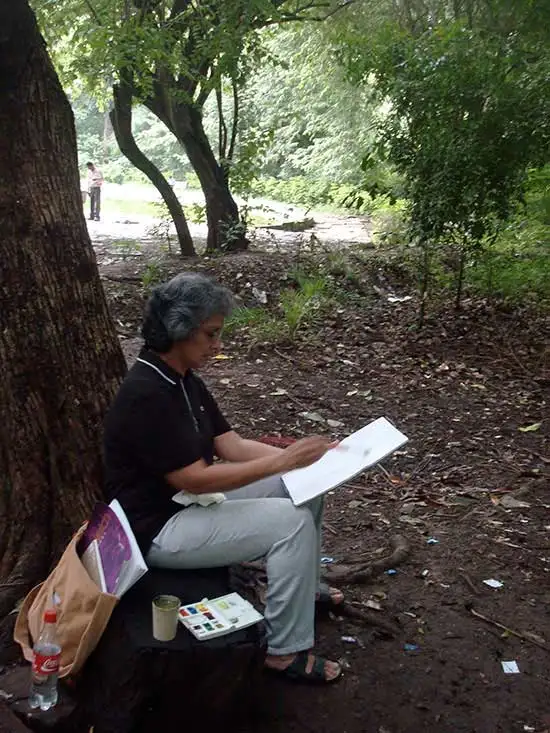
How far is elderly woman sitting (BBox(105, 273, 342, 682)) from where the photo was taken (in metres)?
2.61

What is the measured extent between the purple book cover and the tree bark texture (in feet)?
28.0

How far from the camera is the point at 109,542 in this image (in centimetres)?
253

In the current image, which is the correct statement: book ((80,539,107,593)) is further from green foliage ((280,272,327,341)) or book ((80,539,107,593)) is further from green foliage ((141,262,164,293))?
green foliage ((141,262,164,293))

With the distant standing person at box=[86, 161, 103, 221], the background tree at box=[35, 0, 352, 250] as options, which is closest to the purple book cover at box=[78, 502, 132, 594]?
the background tree at box=[35, 0, 352, 250]

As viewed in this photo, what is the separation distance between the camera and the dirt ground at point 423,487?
2.87 metres

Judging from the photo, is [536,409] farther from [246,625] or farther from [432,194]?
[246,625]

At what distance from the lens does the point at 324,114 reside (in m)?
23.1

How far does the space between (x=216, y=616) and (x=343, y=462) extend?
78 centimetres

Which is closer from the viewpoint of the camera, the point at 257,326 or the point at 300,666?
the point at 300,666

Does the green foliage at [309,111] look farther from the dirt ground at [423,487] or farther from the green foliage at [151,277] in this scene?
the dirt ground at [423,487]

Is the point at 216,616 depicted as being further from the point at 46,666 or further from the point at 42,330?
the point at 42,330

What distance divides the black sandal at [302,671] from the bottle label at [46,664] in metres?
0.82

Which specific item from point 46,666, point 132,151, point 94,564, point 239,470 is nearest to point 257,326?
point 132,151

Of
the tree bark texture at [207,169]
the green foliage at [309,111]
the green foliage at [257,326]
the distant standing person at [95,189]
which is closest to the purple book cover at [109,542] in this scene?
the green foliage at [257,326]
